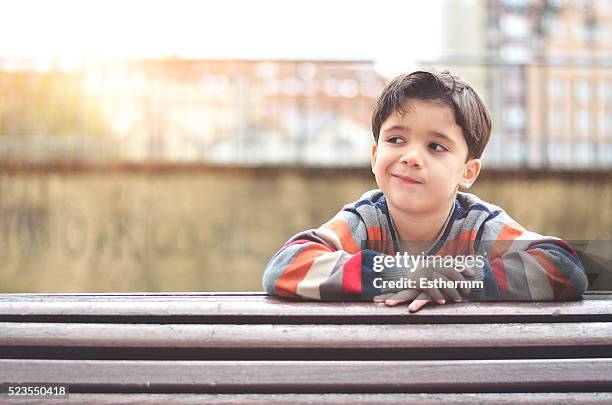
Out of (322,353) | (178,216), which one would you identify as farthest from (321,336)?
(178,216)

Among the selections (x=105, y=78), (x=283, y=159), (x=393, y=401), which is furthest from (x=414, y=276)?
(x=105, y=78)

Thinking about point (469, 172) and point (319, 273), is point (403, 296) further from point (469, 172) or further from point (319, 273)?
point (469, 172)

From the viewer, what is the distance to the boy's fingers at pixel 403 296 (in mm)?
1084

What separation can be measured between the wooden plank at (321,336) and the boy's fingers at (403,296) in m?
0.05

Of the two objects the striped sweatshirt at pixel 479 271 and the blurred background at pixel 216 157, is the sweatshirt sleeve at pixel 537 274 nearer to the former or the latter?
the striped sweatshirt at pixel 479 271

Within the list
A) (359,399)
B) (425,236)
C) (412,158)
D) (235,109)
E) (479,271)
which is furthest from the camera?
(235,109)

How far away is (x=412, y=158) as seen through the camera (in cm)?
122

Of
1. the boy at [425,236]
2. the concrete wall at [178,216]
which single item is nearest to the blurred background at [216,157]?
the concrete wall at [178,216]

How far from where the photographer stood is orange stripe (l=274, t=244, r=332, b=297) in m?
1.13

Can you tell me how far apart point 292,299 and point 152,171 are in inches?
189

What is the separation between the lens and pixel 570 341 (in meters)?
1.06

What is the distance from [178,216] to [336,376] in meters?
4.80

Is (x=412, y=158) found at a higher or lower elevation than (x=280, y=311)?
higher

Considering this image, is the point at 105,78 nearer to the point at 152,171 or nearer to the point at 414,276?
the point at 152,171
